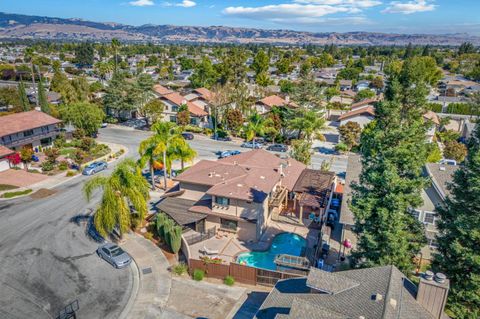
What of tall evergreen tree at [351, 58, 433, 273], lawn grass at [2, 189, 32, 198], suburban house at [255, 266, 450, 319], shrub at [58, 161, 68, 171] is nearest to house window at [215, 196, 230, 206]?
tall evergreen tree at [351, 58, 433, 273]

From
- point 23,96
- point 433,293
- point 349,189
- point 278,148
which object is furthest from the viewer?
point 23,96

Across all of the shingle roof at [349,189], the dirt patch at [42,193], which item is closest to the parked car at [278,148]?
the shingle roof at [349,189]

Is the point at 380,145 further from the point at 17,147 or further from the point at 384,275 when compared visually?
the point at 17,147

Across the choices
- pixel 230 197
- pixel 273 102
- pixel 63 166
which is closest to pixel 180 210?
pixel 230 197

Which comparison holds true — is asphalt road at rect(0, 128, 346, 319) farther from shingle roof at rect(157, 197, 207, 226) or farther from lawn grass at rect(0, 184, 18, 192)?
shingle roof at rect(157, 197, 207, 226)

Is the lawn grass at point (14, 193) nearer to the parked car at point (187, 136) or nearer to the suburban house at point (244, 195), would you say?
the suburban house at point (244, 195)

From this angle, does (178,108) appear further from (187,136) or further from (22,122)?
(22,122)
